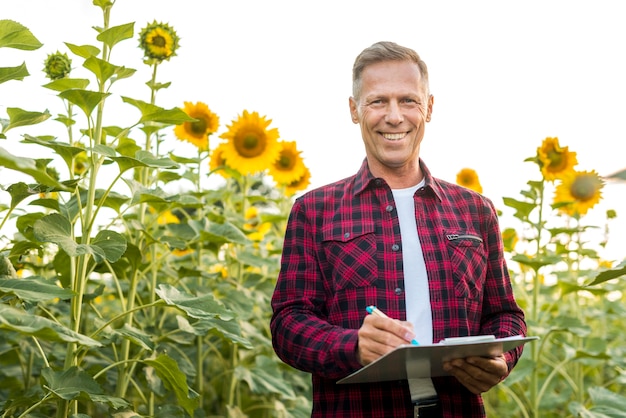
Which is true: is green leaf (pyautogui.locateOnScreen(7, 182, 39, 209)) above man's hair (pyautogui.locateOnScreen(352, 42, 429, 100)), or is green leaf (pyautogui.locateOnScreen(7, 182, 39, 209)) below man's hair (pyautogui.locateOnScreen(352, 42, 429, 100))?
below

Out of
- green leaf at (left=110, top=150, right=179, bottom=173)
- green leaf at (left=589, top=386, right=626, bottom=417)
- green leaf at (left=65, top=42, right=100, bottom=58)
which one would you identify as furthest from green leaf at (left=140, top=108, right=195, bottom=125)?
green leaf at (left=589, top=386, right=626, bottom=417)

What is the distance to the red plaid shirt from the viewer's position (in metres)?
1.43

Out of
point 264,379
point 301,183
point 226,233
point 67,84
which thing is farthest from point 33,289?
point 301,183

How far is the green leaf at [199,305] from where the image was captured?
160 cm

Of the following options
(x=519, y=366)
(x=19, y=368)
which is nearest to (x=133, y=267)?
(x=19, y=368)

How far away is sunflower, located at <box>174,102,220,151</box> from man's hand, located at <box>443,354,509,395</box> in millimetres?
1930

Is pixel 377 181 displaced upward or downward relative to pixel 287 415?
upward

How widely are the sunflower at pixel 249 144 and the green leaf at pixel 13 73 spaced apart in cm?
153

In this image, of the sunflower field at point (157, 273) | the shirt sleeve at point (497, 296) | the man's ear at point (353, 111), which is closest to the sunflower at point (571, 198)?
the sunflower field at point (157, 273)

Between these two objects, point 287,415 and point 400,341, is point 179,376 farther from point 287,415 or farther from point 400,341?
point 287,415

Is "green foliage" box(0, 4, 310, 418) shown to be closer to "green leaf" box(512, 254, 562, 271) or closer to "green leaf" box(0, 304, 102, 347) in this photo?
"green leaf" box(0, 304, 102, 347)

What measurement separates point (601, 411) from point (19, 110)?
1975mm

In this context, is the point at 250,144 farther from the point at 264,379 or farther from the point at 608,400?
the point at 608,400

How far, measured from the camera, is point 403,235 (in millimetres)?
1528
